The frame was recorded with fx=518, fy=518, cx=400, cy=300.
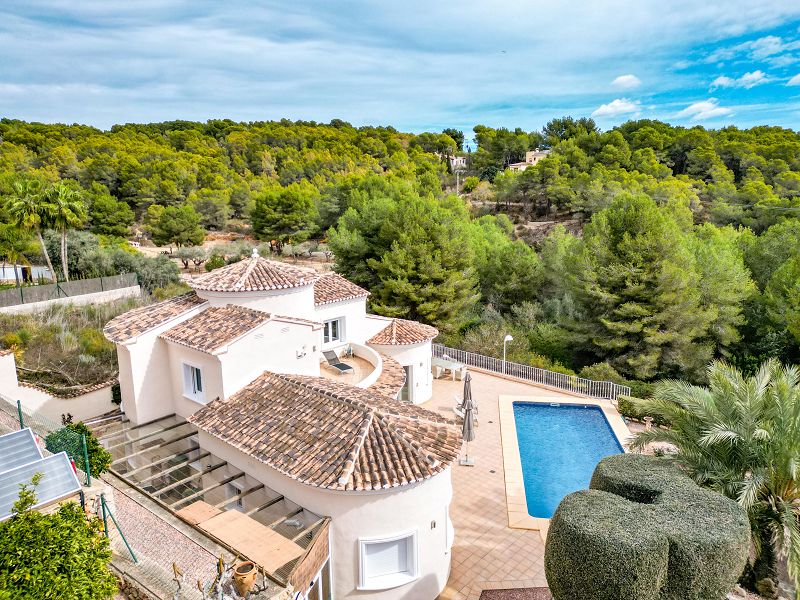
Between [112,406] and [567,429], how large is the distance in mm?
23744

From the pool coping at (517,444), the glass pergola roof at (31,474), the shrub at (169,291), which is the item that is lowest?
the pool coping at (517,444)

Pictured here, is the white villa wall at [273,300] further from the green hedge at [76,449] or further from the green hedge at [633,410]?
the green hedge at [633,410]

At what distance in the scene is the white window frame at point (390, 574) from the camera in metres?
12.7

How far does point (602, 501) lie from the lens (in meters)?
11.5

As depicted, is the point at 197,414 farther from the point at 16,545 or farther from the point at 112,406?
the point at 112,406

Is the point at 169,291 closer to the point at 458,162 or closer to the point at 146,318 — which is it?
the point at 146,318

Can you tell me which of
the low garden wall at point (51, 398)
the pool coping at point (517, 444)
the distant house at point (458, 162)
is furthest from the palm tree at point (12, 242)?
the distant house at point (458, 162)

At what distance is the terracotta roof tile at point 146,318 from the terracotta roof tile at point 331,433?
423 cm

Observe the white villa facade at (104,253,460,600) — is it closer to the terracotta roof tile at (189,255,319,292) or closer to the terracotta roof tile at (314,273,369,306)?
the terracotta roof tile at (189,255,319,292)

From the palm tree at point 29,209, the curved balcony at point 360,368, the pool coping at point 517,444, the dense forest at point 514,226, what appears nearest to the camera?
the pool coping at point 517,444

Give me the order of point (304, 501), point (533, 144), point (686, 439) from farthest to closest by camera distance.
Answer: point (533, 144), point (686, 439), point (304, 501)

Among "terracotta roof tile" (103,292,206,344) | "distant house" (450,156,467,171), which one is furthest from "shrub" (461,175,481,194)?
"terracotta roof tile" (103,292,206,344)

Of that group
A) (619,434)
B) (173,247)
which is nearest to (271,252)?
(173,247)

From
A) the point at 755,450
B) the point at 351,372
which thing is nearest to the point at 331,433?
the point at 351,372
